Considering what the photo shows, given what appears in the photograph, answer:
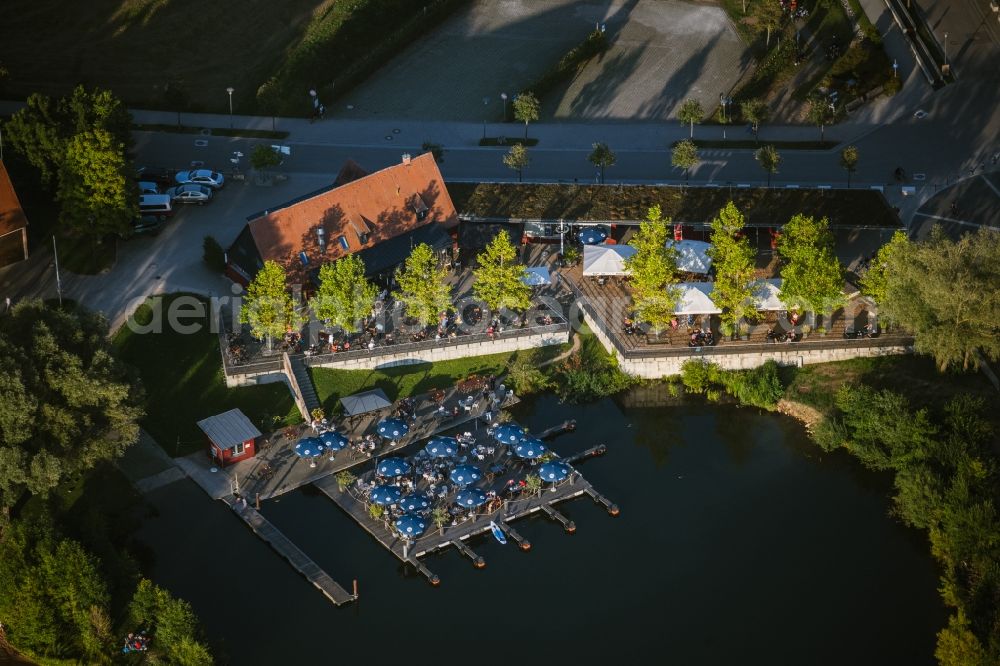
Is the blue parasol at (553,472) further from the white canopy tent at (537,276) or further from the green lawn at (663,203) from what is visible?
the green lawn at (663,203)

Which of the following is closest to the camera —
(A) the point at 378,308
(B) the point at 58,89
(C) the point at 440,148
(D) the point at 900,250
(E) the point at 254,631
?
(E) the point at 254,631

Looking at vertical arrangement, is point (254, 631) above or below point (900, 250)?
below

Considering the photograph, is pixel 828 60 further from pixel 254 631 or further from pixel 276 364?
pixel 254 631

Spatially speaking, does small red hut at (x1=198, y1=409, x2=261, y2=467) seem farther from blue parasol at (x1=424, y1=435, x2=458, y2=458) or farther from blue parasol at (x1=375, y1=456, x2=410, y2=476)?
blue parasol at (x1=424, y1=435, x2=458, y2=458)

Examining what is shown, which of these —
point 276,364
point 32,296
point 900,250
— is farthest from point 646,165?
point 32,296

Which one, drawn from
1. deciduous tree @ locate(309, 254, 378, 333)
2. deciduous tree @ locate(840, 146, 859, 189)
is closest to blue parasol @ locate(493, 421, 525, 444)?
deciduous tree @ locate(309, 254, 378, 333)

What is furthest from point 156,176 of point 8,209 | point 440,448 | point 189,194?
point 440,448
